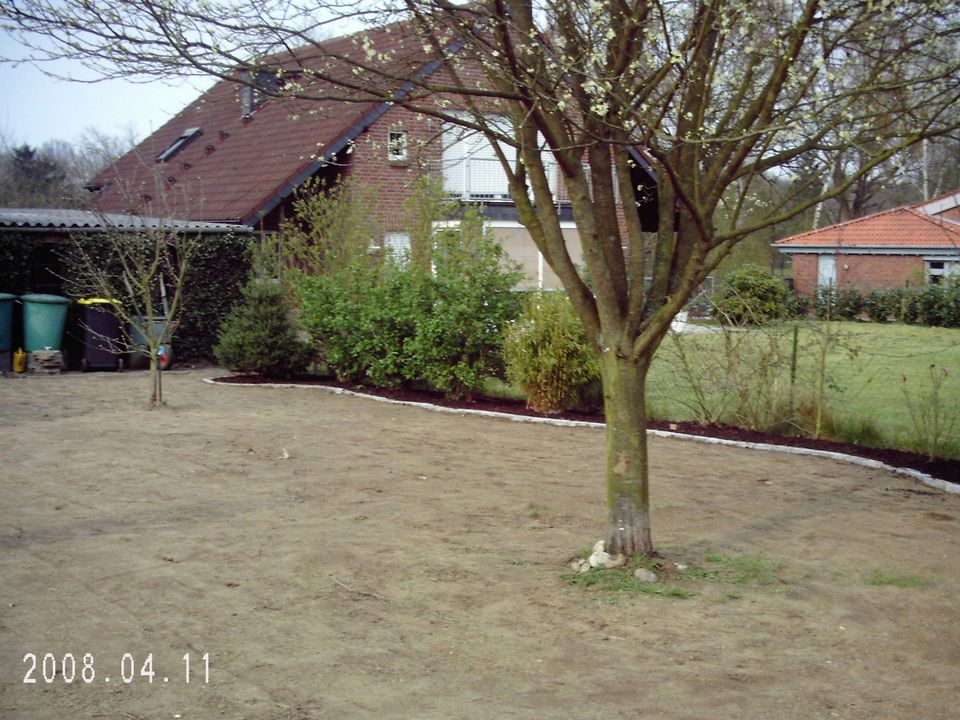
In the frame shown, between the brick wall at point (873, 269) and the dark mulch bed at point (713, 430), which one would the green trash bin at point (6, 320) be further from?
the brick wall at point (873, 269)

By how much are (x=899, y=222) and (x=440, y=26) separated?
37.2 metres

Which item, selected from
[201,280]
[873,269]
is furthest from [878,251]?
[201,280]

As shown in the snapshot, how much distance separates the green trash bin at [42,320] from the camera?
16938mm

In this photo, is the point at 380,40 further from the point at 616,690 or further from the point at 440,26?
the point at 616,690

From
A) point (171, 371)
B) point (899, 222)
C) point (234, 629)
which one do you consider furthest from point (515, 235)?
point (234, 629)

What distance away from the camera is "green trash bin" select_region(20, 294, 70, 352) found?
16.9 meters

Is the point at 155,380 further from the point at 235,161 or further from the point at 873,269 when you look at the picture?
the point at 873,269

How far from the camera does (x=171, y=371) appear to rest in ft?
59.8

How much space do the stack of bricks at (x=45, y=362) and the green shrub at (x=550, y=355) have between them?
8331 millimetres

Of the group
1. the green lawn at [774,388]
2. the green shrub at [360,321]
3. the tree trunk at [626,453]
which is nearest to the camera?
the tree trunk at [626,453]

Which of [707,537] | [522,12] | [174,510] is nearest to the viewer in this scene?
[522,12]

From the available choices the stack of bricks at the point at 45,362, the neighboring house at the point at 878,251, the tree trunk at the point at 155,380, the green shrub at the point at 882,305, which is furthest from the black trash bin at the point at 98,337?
the neighboring house at the point at 878,251

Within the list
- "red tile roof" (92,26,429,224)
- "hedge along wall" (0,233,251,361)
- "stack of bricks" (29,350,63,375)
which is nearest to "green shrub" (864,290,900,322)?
"red tile roof" (92,26,429,224)

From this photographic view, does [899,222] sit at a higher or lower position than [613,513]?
higher
